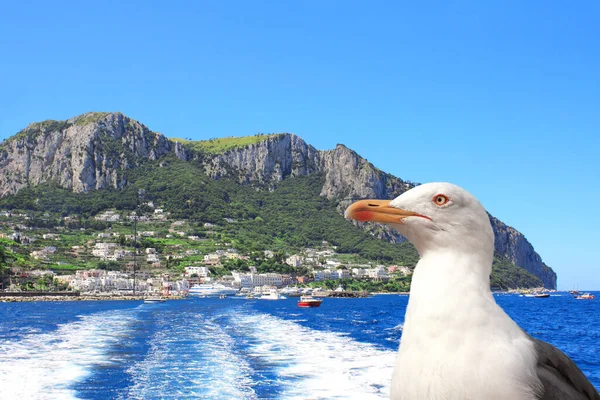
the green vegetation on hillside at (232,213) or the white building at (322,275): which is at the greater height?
the green vegetation on hillside at (232,213)

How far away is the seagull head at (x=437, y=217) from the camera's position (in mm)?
2184

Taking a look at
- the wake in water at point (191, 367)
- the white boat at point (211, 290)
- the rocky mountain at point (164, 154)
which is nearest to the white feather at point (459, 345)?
the wake in water at point (191, 367)

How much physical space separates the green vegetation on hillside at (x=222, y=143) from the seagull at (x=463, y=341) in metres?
180

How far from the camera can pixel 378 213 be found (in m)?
2.25

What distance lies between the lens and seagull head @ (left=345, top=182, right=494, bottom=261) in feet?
7.16

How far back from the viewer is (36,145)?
520 ft

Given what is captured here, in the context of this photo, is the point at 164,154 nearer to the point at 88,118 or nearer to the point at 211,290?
the point at 88,118

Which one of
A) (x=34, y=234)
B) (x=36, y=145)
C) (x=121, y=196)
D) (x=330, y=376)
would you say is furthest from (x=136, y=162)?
(x=330, y=376)

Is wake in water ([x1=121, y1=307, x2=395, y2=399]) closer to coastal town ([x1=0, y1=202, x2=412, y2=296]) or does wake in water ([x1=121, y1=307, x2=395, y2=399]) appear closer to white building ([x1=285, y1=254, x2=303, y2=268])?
coastal town ([x1=0, y1=202, x2=412, y2=296])

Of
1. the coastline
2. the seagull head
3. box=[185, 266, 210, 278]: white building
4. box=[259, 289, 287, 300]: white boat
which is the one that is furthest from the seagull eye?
box=[185, 266, 210, 278]: white building

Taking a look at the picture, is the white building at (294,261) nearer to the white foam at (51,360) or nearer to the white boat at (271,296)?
the white boat at (271,296)

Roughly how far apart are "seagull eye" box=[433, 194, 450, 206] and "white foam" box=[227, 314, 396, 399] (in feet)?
38.6

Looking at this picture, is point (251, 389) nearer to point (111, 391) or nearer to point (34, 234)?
point (111, 391)

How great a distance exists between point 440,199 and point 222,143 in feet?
632
